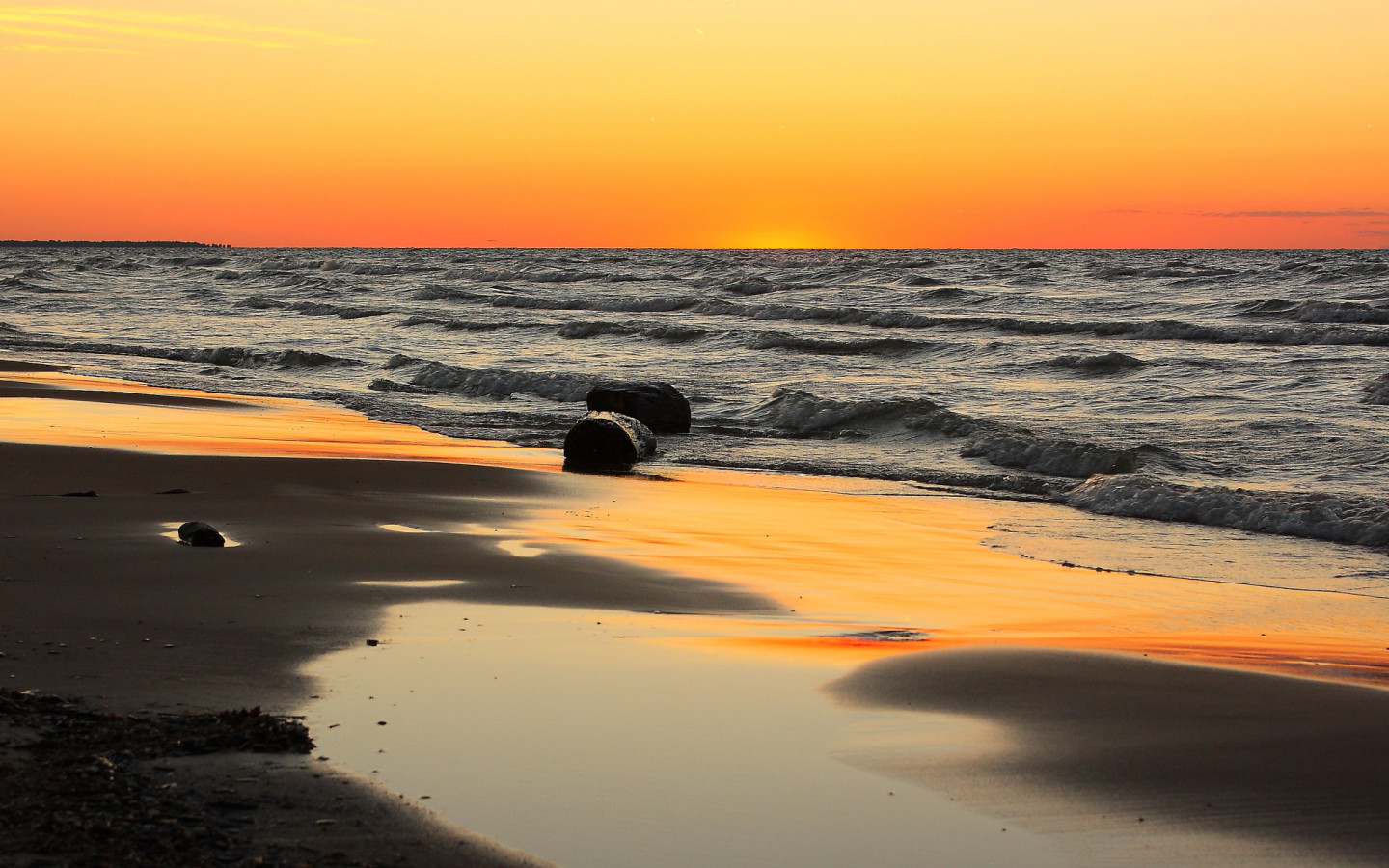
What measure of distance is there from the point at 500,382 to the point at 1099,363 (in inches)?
409

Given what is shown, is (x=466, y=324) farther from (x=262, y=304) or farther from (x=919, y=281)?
(x=919, y=281)

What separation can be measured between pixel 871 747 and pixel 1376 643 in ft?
11.0

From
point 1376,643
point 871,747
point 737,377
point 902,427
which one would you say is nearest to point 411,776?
point 871,747

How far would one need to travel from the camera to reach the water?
11984 mm

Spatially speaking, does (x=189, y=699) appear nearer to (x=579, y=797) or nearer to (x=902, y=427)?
(x=579, y=797)

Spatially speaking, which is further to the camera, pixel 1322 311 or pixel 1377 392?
pixel 1322 311

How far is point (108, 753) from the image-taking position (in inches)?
129

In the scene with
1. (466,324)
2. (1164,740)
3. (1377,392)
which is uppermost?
(466,324)

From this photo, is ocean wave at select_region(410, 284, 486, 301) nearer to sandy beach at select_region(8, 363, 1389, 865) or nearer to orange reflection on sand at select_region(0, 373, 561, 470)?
orange reflection on sand at select_region(0, 373, 561, 470)

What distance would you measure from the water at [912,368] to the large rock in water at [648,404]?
1.11ft

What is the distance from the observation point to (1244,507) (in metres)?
9.70

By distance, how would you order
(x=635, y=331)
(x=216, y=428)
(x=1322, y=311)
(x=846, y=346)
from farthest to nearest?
(x=635, y=331) → (x=1322, y=311) → (x=846, y=346) → (x=216, y=428)

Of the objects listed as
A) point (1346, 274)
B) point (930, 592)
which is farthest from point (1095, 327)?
point (930, 592)

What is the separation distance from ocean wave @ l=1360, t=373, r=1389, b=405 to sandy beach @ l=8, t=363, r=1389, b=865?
840 cm
